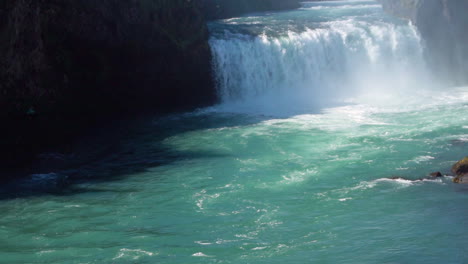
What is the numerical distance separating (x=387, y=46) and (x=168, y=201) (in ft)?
54.7

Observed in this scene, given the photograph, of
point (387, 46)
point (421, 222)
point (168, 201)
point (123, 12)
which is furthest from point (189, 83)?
point (421, 222)

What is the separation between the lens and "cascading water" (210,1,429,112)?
2336 cm

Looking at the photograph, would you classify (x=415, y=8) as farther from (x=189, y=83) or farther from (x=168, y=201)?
(x=168, y=201)

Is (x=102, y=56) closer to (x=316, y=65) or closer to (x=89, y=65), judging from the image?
(x=89, y=65)

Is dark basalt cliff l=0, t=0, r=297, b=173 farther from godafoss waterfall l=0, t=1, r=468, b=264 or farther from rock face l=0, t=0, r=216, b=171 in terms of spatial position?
godafoss waterfall l=0, t=1, r=468, b=264

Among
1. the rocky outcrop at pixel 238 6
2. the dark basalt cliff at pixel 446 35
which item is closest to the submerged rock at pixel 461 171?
the dark basalt cliff at pixel 446 35

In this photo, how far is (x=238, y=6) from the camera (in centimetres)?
3659

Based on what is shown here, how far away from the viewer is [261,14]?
116 feet

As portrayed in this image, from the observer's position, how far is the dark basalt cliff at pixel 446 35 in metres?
26.1

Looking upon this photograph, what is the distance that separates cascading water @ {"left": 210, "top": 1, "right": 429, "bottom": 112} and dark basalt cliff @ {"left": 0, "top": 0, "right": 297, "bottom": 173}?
117cm

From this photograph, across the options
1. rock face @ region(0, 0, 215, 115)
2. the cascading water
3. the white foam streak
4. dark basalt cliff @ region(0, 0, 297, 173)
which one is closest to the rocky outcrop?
the cascading water

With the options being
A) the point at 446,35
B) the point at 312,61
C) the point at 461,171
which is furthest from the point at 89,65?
the point at 446,35

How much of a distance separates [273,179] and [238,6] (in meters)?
24.4

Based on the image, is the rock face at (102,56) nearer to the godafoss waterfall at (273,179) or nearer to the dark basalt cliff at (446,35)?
the godafoss waterfall at (273,179)
